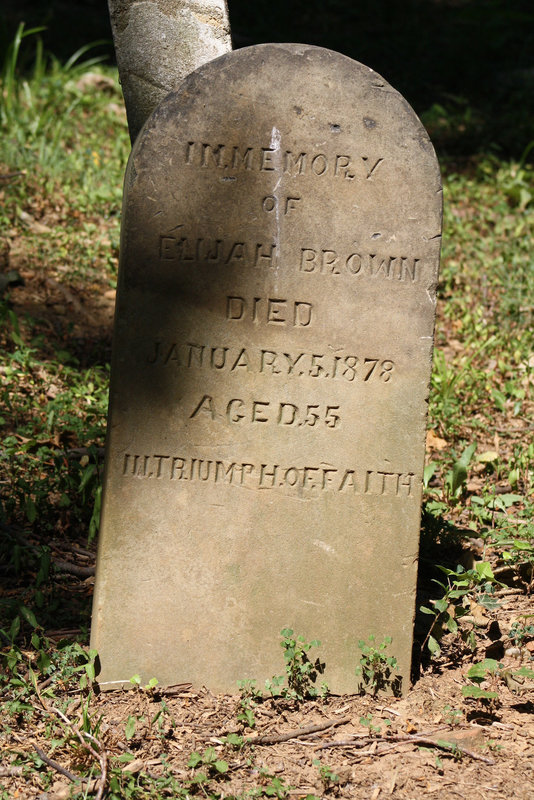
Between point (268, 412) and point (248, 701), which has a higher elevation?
point (268, 412)

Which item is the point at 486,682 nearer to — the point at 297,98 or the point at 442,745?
the point at 442,745

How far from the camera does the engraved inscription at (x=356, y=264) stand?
8.21 feet

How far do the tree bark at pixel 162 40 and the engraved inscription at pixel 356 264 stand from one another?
47.1 inches

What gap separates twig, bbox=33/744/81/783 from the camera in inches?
87.3

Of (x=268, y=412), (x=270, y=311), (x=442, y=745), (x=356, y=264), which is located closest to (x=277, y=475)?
(x=268, y=412)

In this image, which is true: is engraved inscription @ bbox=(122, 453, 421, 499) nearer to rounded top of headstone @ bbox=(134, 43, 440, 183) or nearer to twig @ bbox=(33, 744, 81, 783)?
twig @ bbox=(33, 744, 81, 783)

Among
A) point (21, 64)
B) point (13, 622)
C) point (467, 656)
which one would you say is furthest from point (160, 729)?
point (21, 64)

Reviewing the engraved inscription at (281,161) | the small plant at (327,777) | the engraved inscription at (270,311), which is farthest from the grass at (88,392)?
the engraved inscription at (281,161)

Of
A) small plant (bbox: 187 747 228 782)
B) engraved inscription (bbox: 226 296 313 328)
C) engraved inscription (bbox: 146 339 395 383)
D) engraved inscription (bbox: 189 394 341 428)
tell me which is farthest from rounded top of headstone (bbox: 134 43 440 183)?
small plant (bbox: 187 747 228 782)

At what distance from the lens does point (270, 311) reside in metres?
2.52

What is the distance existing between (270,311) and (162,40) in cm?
147

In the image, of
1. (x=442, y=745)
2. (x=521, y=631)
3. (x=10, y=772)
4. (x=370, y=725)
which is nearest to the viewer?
(x=10, y=772)

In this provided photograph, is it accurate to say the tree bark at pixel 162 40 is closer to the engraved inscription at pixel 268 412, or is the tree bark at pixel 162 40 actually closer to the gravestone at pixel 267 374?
the gravestone at pixel 267 374

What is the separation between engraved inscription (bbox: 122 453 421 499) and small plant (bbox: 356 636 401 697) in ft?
1.55
